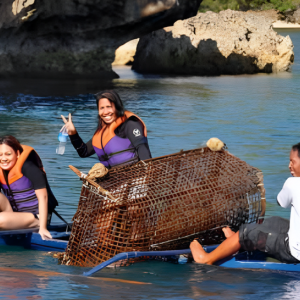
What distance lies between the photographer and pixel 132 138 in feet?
16.5

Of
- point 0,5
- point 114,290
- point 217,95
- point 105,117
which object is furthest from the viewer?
point 0,5

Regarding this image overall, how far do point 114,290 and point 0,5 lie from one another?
48.6 feet

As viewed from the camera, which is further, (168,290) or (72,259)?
(72,259)

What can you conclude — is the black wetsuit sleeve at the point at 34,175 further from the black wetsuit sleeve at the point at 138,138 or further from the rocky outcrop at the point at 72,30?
Answer: the rocky outcrop at the point at 72,30

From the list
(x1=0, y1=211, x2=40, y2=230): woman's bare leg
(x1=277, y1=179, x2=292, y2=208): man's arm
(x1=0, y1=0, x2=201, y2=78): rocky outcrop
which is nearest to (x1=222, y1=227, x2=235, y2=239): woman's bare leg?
(x1=277, y1=179, x2=292, y2=208): man's arm

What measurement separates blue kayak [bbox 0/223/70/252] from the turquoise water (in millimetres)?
71

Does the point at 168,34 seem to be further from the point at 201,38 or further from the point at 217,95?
the point at 217,95

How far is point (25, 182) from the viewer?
5.07 metres

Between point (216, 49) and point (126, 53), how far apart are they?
16.2 ft

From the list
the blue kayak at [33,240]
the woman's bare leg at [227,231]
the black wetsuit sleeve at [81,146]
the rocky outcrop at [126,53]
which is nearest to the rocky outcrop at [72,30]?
the rocky outcrop at [126,53]

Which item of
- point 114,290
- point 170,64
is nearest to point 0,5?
point 170,64

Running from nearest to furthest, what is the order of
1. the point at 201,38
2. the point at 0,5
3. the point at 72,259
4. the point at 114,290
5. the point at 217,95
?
1. the point at 114,290
2. the point at 72,259
3. the point at 217,95
4. the point at 0,5
5. the point at 201,38

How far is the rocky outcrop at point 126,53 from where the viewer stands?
24469mm

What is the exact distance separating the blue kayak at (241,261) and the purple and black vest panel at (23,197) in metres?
0.98
